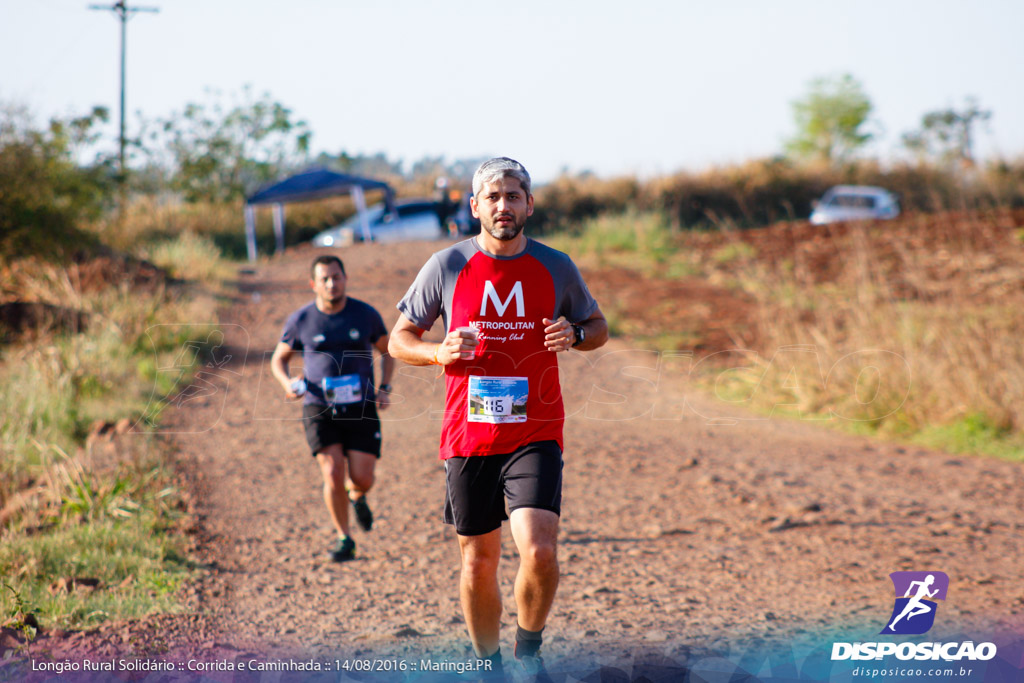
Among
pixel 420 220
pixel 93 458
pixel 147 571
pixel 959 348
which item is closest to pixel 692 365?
pixel 959 348

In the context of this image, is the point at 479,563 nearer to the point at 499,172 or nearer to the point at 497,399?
the point at 497,399

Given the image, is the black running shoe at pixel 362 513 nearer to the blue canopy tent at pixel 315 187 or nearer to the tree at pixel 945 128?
the blue canopy tent at pixel 315 187

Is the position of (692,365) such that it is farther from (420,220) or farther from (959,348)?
(420,220)

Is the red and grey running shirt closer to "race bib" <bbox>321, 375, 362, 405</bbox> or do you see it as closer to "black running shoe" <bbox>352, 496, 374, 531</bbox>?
"race bib" <bbox>321, 375, 362, 405</bbox>

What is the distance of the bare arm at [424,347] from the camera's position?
355cm

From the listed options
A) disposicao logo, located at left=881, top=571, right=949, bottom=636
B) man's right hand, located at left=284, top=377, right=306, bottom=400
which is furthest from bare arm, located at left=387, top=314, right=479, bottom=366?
disposicao logo, located at left=881, top=571, right=949, bottom=636

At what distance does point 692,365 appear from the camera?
14.2m

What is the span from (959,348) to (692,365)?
462 centimetres

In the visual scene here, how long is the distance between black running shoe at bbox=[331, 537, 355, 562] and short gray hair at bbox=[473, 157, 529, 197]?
3.26m

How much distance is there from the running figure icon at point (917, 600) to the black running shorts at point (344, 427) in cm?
337

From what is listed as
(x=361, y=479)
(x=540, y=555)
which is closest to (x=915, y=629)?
(x=540, y=555)

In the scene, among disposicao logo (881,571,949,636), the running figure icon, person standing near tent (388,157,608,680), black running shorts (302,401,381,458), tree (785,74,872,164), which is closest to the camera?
person standing near tent (388,157,608,680)

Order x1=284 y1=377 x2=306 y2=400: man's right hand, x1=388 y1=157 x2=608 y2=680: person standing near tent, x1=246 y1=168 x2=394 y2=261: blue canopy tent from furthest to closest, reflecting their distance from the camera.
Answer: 1. x1=246 y1=168 x2=394 y2=261: blue canopy tent
2. x1=284 y1=377 x2=306 y2=400: man's right hand
3. x1=388 y1=157 x2=608 y2=680: person standing near tent

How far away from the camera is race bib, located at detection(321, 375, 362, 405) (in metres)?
5.98
